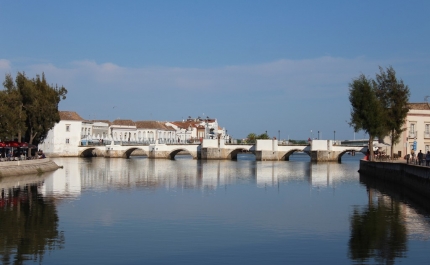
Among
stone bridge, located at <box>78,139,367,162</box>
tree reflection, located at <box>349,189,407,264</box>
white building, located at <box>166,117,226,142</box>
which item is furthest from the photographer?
white building, located at <box>166,117,226,142</box>

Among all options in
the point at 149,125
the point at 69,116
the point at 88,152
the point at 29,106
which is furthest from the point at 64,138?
the point at 29,106

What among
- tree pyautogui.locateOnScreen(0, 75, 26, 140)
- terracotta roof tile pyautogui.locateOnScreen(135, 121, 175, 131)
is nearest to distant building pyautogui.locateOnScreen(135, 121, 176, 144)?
terracotta roof tile pyautogui.locateOnScreen(135, 121, 175, 131)

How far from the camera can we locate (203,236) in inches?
888

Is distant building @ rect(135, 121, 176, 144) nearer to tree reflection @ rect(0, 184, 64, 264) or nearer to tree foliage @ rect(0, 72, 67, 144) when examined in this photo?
tree foliage @ rect(0, 72, 67, 144)

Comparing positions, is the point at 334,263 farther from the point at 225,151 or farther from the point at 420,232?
the point at 225,151

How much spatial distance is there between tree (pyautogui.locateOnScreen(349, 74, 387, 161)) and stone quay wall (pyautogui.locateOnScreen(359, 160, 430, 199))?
11.2ft

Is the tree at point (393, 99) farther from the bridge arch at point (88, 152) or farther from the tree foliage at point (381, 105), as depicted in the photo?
the bridge arch at point (88, 152)

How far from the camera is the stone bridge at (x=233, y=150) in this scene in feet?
316

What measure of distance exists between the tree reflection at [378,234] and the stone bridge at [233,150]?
63762 mm

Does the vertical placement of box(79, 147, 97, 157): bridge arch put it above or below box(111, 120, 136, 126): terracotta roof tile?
below

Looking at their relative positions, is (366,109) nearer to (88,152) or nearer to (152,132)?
(88,152)

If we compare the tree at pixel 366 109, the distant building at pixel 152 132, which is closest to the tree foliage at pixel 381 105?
the tree at pixel 366 109

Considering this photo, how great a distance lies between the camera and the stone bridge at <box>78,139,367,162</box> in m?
96.3

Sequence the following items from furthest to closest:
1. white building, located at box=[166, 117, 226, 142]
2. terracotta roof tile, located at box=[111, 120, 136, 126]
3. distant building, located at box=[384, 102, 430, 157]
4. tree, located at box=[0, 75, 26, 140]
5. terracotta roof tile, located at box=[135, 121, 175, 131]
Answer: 1. white building, located at box=[166, 117, 226, 142]
2. terracotta roof tile, located at box=[135, 121, 175, 131]
3. terracotta roof tile, located at box=[111, 120, 136, 126]
4. distant building, located at box=[384, 102, 430, 157]
5. tree, located at box=[0, 75, 26, 140]
